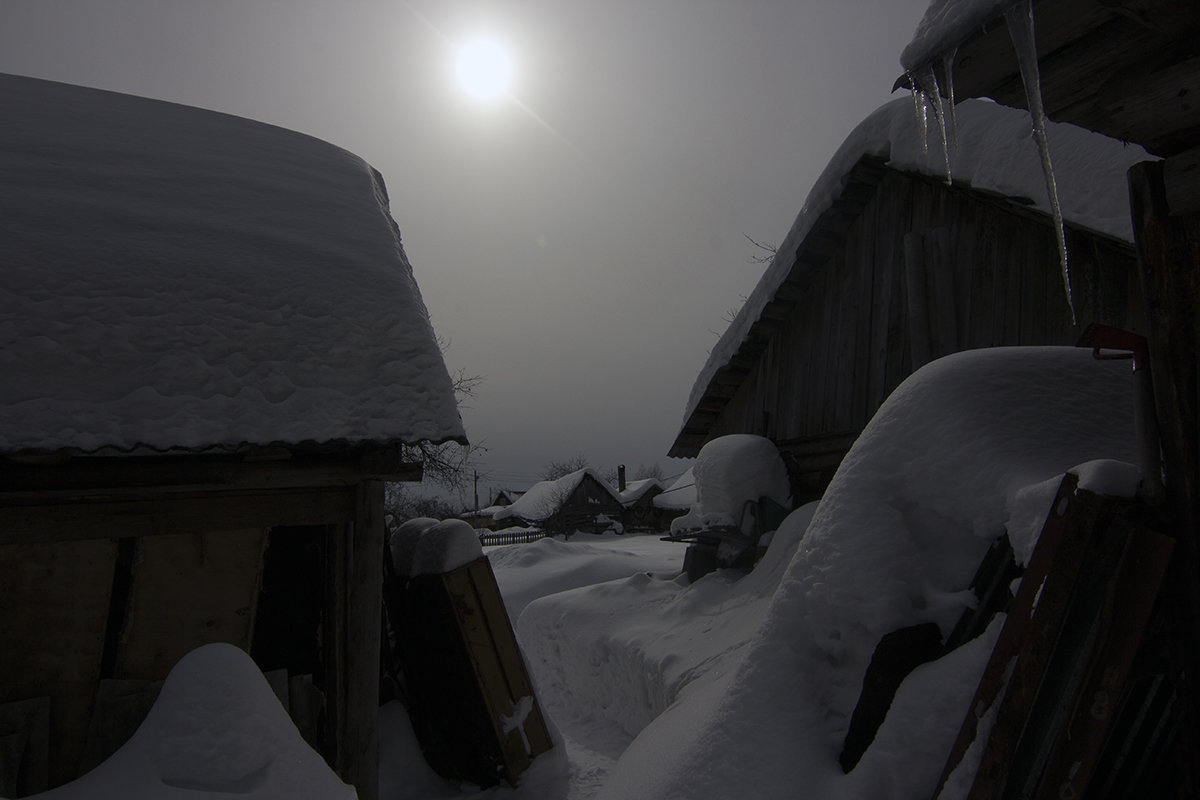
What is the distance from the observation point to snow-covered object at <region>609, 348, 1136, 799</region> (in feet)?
7.76

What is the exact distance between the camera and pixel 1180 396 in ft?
6.65

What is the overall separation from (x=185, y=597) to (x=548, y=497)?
33.7 meters

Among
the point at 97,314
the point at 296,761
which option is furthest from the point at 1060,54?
the point at 97,314

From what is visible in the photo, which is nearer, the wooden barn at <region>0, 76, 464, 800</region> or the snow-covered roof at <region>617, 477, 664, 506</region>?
the wooden barn at <region>0, 76, 464, 800</region>

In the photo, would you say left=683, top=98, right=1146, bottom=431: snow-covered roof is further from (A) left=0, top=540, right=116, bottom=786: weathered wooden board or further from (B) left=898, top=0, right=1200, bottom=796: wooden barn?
(A) left=0, top=540, right=116, bottom=786: weathered wooden board

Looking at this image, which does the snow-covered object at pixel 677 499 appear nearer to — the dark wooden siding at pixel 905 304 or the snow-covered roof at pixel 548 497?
the snow-covered roof at pixel 548 497

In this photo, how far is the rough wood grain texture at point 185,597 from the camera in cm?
313

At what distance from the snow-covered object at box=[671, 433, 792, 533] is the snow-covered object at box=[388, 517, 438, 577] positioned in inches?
119

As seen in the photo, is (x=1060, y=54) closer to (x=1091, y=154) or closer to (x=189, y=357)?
(x=1091, y=154)

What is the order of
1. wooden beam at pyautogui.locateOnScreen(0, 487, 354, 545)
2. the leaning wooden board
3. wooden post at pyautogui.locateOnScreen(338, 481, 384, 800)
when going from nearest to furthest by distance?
wooden beam at pyautogui.locateOnScreen(0, 487, 354, 545) < wooden post at pyautogui.locateOnScreen(338, 481, 384, 800) < the leaning wooden board

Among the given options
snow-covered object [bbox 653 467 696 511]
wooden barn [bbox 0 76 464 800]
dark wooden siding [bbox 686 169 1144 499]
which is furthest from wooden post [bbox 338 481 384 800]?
snow-covered object [bbox 653 467 696 511]

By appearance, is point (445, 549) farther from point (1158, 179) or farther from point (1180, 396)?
point (1158, 179)

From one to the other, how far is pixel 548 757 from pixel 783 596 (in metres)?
3.09

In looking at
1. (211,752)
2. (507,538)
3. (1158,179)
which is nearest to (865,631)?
(1158,179)
